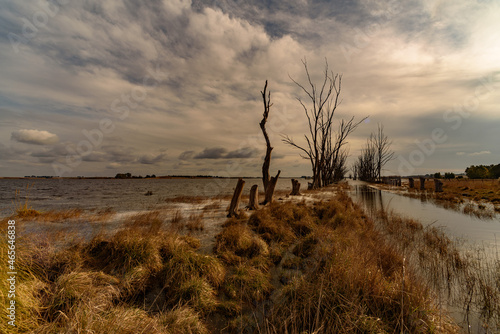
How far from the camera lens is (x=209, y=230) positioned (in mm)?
7215

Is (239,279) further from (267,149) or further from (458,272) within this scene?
(267,149)

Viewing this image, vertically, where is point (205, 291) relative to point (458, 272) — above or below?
above

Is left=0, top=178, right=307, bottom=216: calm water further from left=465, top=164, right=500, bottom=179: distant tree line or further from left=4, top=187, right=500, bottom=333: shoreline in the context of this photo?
left=465, top=164, right=500, bottom=179: distant tree line

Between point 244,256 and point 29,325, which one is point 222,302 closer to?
point 244,256

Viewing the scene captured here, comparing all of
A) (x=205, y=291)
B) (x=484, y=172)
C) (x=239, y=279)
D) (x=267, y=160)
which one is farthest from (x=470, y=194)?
(x=484, y=172)

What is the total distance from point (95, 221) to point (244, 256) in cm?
617

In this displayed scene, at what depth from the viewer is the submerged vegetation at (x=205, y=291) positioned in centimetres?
287

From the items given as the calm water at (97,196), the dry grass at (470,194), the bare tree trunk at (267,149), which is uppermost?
the bare tree trunk at (267,149)

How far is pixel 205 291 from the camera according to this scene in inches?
148

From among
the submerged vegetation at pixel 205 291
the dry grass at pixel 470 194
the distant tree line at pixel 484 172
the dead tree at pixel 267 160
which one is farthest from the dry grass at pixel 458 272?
the distant tree line at pixel 484 172

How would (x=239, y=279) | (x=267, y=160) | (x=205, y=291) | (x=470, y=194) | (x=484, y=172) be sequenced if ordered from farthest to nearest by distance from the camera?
(x=484, y=172) < (x=470, y=194) < (x=267, y=160) < (x=239, y=279) < (x=205, y=291)

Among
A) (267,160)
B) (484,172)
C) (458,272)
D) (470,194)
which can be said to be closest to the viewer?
(458,272)

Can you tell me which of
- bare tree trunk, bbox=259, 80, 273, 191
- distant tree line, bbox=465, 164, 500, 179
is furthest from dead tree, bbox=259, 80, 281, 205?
distant tree line, bbox=465, 164, 500, 179

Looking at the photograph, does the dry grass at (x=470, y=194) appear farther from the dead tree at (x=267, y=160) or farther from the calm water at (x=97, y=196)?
the calm water at (x=97, y=196)
